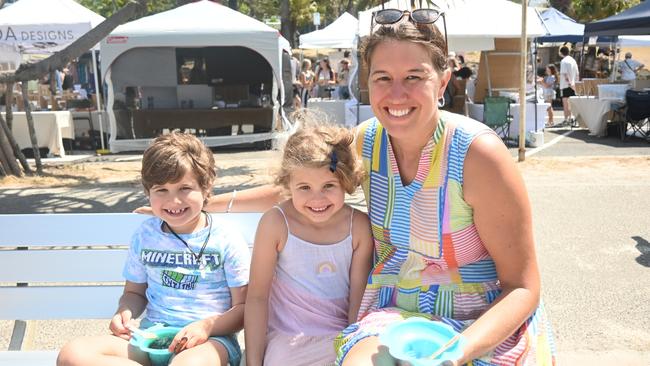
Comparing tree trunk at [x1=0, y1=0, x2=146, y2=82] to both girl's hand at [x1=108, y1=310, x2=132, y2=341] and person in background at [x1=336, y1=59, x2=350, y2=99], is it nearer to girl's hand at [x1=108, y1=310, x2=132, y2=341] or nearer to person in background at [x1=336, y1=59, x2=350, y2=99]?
girl's hand at [x1=108, y1=310, x2=132, y2=341]

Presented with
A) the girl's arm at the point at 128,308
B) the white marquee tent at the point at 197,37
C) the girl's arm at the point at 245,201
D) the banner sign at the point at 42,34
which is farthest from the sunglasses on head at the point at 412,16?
the banner sign at the point at 42,34

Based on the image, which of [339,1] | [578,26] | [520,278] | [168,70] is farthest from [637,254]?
[339,1]

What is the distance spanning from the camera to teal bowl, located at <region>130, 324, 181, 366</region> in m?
2.23

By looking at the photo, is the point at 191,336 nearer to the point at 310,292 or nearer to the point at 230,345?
the point at 230,345

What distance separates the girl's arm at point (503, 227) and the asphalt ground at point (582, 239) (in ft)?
2.75

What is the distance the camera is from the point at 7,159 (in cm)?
976

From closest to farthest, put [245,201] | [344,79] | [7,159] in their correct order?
[245,201]
[7,159]
[344,79]

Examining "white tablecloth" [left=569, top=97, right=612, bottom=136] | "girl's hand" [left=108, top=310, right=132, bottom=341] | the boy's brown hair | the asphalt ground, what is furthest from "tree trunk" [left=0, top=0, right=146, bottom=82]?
"white tablecloth" [left=569, top=97, right=612, bottom=136]

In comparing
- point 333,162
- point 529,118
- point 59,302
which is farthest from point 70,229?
point 529,118

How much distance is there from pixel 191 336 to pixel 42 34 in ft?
37.9

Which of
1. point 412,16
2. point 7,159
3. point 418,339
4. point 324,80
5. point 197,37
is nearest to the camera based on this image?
point 418,339

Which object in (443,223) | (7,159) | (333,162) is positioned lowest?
(7,159)

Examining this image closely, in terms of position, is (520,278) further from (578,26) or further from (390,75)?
(578,26)

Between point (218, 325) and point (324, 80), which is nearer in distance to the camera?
point (218, 325)
